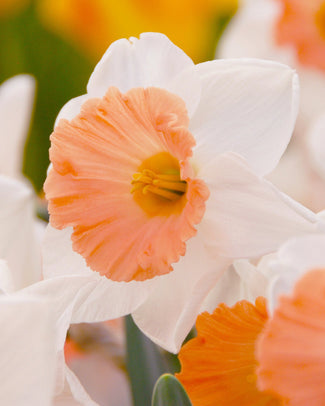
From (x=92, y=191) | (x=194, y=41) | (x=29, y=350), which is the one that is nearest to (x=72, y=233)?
(x=92, y=191)

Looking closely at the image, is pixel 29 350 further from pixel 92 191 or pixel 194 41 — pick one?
pixel 194 41

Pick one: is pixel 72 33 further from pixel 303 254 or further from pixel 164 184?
pixel 303 254

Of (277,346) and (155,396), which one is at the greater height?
(277,346)

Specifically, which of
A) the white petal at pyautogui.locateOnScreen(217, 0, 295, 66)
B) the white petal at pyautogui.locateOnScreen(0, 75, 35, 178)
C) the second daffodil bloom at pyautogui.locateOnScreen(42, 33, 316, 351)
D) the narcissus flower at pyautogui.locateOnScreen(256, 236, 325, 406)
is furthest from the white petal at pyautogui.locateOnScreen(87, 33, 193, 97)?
the white petal at pyautogui.locateOnScreen(217, 0, 295, 66)

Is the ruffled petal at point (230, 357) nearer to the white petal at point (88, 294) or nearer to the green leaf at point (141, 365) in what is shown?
the white petal at point (88, 294)

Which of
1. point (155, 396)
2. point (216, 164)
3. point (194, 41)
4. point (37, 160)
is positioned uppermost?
point (216, 164)

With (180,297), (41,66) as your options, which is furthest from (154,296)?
(41,66)

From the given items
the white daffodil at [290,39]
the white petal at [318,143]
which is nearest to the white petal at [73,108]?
the white petal at [318,143]

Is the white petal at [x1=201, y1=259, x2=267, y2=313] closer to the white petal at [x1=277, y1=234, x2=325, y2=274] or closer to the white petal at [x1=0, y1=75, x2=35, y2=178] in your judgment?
the white petal at [x1=277, y1=234, x2=325, y2=274]
